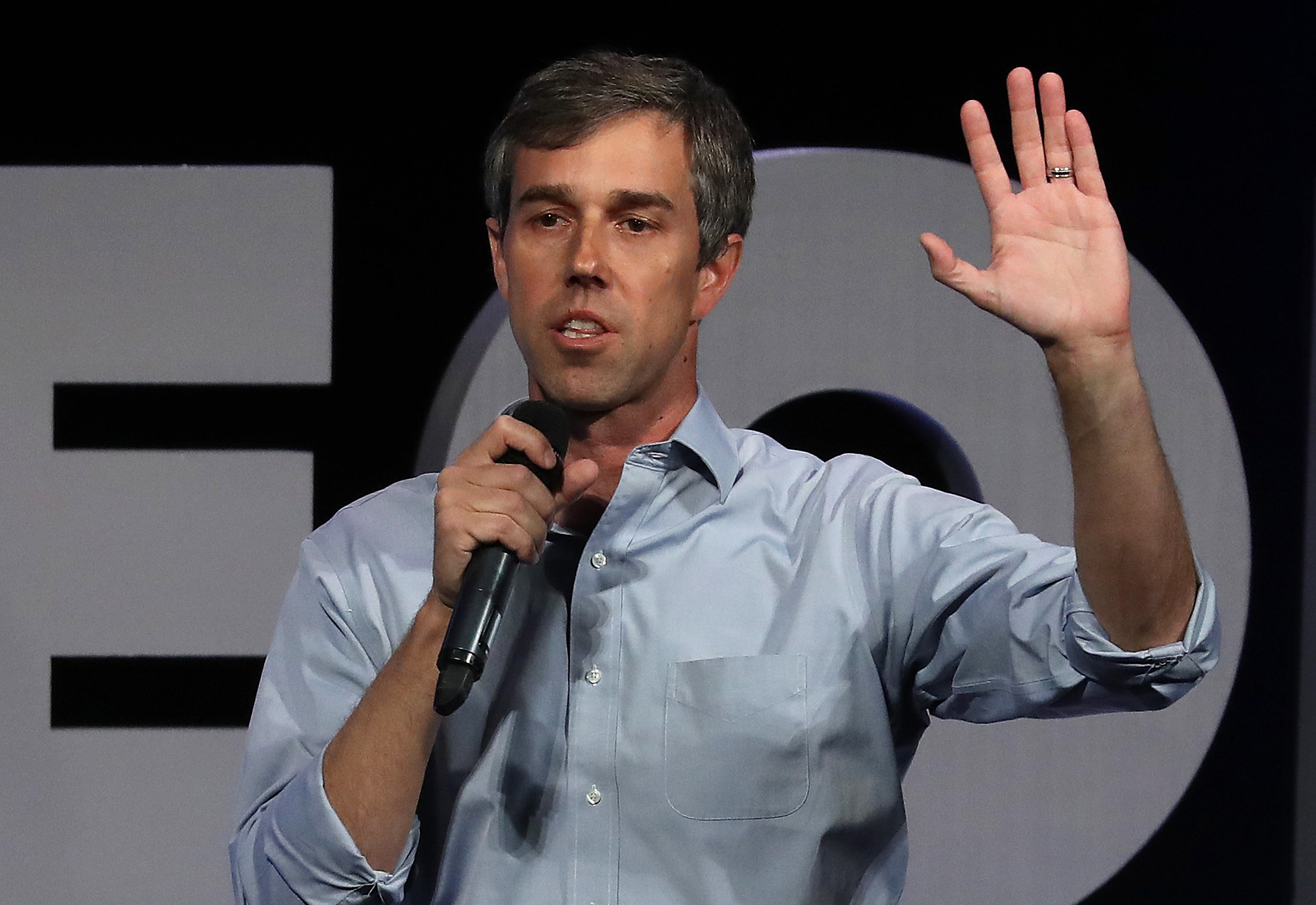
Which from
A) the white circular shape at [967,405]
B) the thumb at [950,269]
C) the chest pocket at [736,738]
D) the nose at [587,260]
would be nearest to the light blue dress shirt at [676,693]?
the chest pocket at [736,738]

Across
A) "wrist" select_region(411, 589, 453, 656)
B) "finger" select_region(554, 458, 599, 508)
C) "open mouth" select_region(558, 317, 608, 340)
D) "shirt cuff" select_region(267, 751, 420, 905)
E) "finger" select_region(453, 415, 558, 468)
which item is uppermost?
"open mouth" select_region(558, 317, 608, 340)

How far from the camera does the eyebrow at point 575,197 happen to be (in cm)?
159

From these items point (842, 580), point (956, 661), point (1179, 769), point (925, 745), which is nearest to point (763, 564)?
A: point (842, 580)

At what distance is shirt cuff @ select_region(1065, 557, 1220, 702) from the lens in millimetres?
1269

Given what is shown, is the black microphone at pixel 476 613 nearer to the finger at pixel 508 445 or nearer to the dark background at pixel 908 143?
the finger at pixel 508 445

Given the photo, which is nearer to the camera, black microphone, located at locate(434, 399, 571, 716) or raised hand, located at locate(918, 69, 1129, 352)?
black microphone, located at locate(434, 399, 571, 716)

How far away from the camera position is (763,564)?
5.30ft

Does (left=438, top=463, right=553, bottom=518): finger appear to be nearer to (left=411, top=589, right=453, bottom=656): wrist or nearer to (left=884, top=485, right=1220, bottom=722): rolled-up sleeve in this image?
(left=411, top=589, right=453, bottom=656): wrist

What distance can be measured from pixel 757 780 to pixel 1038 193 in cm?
70

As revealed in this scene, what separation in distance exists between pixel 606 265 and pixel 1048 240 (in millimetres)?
502

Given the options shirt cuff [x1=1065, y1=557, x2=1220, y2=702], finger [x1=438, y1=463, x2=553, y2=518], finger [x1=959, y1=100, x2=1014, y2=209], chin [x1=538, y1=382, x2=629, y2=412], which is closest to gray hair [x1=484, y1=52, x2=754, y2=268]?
chin [x1=538, y1=382, x2=629, y2=412]

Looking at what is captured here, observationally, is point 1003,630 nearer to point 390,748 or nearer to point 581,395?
point 581,395

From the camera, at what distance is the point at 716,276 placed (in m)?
1.75

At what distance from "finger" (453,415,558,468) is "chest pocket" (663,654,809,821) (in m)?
0.39
